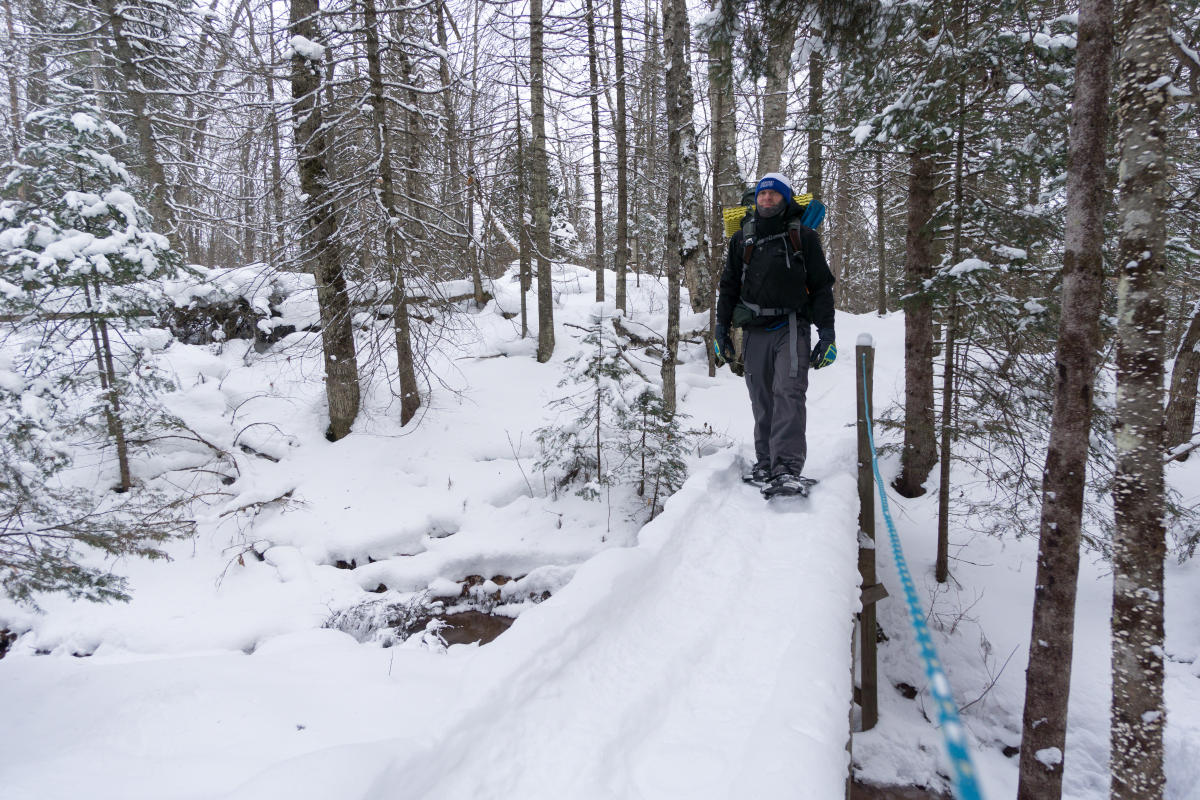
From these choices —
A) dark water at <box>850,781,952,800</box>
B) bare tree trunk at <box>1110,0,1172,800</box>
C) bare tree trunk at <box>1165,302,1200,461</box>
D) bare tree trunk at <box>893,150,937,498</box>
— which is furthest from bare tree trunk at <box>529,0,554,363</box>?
bare tree trunk at <box>1165,302,1200,461</box>

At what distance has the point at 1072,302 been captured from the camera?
2.73m

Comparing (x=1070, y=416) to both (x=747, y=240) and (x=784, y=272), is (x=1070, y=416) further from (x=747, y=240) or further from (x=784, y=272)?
(x=747, y=240)

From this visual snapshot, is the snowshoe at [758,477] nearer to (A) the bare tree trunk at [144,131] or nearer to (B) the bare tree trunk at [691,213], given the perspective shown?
(B) the bare tree trunk at [691,213]

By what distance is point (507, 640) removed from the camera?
8.09ft

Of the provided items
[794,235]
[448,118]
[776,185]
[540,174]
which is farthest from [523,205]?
[794,235]

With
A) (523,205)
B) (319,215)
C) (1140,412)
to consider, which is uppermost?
(523,205)

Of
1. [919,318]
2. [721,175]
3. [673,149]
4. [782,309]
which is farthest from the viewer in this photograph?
[721,175]

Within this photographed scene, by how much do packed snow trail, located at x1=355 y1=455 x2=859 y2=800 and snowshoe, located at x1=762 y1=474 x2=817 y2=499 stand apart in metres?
0.68

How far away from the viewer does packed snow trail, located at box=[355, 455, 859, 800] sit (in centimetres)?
185

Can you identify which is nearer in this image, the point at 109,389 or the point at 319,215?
the point at 109,389

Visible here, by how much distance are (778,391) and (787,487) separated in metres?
0.77

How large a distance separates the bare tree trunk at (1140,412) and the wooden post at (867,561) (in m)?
2.06

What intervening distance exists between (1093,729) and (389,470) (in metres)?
8.22

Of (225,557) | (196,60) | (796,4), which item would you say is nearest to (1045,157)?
(796,4)
